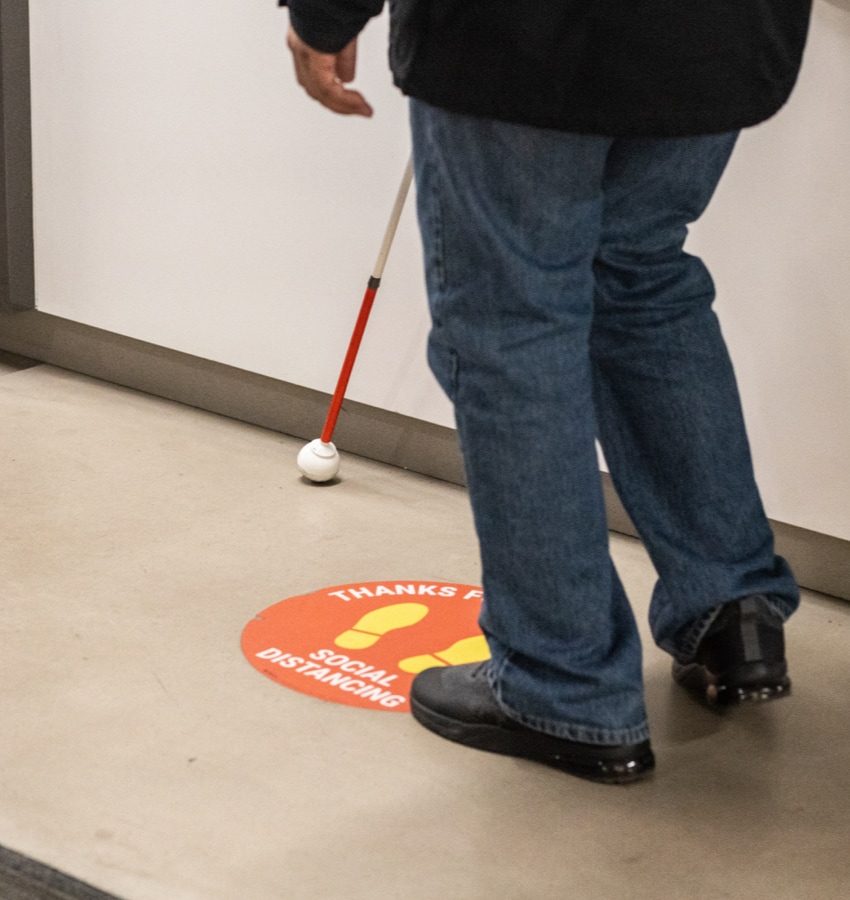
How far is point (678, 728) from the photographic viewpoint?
4.60ft

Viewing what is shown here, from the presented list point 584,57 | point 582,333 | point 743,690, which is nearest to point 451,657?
point 743,690

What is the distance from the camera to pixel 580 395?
1.22m

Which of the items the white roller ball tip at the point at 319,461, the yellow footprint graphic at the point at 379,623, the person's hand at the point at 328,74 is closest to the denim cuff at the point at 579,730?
the yellow footprint graphic at the point at 379,623

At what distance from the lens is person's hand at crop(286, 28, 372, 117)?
1.17 meters

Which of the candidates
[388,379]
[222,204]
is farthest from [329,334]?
[222,204]

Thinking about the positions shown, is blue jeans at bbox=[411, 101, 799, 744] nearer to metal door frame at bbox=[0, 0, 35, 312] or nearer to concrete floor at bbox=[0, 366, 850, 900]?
concrete floor at bbox=[0, 366, 850, 900]

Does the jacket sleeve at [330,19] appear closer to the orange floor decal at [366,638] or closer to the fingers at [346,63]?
the fingers at [346,63]

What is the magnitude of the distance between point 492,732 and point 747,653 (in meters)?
0.25

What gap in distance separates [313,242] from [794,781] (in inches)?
43.1

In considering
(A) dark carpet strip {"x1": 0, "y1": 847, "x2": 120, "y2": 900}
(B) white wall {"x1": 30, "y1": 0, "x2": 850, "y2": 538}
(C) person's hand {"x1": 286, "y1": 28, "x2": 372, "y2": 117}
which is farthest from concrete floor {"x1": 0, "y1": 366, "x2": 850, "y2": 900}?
(C) person's hand {"x1": 286, "y1": 28, "x2": 372, "y2": 117}

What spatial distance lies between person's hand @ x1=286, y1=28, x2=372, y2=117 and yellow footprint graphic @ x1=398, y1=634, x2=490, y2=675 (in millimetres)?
578

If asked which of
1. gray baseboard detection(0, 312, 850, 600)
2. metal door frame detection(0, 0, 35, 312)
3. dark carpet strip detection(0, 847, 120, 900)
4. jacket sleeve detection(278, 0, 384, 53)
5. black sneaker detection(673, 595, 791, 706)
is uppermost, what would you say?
jacket sleeve detection(278, 0, 384, 53)

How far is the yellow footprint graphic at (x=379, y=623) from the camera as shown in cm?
154

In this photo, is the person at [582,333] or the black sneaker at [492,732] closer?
the person at [582,333]
